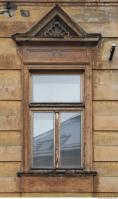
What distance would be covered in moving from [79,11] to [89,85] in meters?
1.08

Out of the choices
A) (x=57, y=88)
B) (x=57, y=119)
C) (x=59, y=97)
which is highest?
(x=57, y=88)

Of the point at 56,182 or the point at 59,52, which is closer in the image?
the point at 56,182

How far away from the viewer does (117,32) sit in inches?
359

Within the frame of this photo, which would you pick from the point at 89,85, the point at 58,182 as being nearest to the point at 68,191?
the point at 58,182

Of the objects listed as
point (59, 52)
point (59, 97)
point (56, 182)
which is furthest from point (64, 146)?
point (59, 52)

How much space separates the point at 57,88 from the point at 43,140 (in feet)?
2.52

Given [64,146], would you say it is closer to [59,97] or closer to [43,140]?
[43,140]

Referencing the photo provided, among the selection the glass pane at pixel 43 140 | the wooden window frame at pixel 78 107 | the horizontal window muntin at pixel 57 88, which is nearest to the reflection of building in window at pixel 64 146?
the glass pane at pixel 43 140

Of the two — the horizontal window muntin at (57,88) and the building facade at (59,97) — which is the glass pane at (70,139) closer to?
the building facade at (59,97)

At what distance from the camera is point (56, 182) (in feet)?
28.7

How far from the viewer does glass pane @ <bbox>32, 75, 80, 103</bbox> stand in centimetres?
911

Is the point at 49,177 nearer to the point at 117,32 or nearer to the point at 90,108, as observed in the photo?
the point at 90,108

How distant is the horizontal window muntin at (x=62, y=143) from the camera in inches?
352

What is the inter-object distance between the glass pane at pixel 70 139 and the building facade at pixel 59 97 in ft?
0.05
